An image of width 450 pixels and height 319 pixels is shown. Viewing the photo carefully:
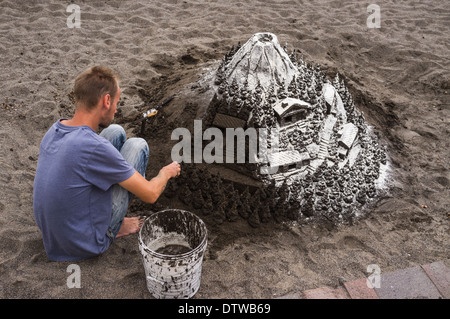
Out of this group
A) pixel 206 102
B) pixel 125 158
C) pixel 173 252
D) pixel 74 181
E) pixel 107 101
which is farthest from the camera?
pixel 206 102

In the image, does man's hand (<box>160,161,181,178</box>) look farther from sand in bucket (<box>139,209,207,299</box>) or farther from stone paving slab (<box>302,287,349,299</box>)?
stone paving slab (<box>302,287,349,299</box>)

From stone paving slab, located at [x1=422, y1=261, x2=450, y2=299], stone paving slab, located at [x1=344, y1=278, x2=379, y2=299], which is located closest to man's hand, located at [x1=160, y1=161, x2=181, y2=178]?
stone paving slab, located at [x1=344, y1=278, x2=379, y2=299]

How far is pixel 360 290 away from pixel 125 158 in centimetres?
214

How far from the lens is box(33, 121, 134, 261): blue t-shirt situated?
2416 millimetres

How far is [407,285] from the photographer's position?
2.92 meters

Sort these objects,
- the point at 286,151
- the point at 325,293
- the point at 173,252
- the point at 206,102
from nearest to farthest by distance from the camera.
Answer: the point at 325,293
the point at 173,252
the point at 286,151
the point at 206,102

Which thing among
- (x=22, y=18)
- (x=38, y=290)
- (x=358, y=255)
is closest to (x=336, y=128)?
(x=358, y=255)

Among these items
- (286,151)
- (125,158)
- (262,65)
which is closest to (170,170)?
(125,158)

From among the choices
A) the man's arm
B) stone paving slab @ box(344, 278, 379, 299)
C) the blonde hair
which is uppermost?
the blonde hair

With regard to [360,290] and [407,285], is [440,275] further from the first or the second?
[360,290]

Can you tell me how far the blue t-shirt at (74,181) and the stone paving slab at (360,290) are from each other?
6.25 feet

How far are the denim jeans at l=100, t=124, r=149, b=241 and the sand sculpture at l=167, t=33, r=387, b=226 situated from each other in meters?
0.72

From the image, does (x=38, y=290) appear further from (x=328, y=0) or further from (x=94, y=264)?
(x=328, y=0)
